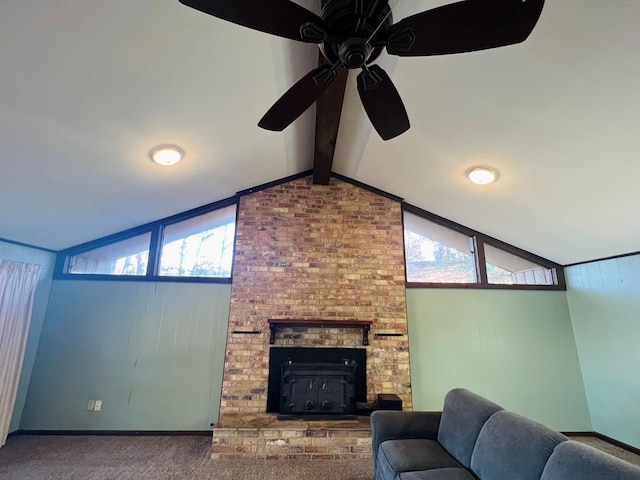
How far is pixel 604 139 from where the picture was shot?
2072mm

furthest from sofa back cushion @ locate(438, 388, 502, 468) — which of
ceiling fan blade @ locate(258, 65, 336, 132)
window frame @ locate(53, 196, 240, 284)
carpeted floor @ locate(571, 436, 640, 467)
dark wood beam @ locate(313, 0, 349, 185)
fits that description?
window frame @ locate(53, 196, 240, 284)

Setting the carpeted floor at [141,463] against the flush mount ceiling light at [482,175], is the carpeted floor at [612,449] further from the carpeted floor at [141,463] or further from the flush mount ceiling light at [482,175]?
the flush mount ceiling light at [482,175]

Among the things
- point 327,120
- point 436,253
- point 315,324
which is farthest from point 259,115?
point 436,253

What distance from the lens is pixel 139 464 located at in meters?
2.74

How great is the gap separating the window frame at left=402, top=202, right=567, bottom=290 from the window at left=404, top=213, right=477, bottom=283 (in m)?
0.05

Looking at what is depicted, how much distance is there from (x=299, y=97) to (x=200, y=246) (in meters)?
2.98

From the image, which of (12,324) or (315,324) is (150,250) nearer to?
(12,324)

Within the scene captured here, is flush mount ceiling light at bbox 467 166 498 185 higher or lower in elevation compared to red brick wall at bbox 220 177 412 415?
higher

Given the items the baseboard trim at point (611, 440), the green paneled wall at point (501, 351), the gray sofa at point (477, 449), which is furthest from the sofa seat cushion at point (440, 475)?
the baseboard trim at point (611, 440)

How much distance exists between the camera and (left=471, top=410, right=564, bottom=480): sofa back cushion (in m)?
1.54

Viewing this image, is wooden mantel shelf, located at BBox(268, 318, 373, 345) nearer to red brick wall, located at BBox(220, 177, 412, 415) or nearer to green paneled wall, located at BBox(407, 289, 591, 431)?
red brick wall, located at BBox(220, 177, 412, 415)

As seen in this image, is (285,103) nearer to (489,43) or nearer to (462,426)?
(489,43)

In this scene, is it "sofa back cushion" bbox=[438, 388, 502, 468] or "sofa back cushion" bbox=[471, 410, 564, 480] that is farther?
"sofa back cushion" bbox=[438, 388, 502, 468]

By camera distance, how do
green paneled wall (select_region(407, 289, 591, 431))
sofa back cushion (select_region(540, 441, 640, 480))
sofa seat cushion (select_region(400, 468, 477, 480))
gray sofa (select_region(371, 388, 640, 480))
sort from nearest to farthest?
sofa back cushion (select_region(540, 441, 640, 480)), gray sofa (select_region(371, 388, 640, 480)), sofa seat cushion (select_region(400, 468, 477, 480)), green paneled wall (select_region(407, 289, 591, 431))
